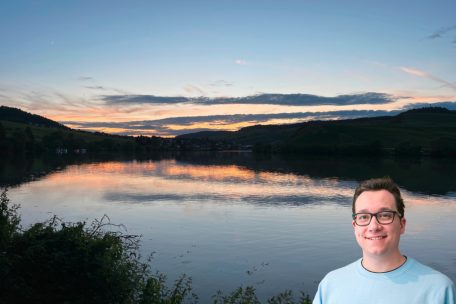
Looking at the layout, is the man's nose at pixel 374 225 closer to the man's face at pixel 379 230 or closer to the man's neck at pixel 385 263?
the man's face at pixel 379 230

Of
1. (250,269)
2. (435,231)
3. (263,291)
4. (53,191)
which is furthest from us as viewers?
(53,191)

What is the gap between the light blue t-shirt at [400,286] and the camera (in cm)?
389

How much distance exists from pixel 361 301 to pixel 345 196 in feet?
222

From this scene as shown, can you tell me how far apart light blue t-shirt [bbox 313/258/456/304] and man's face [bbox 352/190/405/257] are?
0.62 feet

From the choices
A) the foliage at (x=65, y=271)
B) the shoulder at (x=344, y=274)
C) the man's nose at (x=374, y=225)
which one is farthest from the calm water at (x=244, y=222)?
the man's nose at (x=374, y=225)

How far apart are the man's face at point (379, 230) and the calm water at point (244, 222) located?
2082 centimetres

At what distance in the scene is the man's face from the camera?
4059mm

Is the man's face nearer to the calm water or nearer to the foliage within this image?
the foliage

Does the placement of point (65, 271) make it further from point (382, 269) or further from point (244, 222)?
point (244, 222)

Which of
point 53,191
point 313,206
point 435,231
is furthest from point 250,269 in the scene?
point 53,191

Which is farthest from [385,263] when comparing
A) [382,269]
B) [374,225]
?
[374,225]

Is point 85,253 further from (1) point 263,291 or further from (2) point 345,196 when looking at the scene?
(2) point 345,196

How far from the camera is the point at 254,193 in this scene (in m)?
72.2

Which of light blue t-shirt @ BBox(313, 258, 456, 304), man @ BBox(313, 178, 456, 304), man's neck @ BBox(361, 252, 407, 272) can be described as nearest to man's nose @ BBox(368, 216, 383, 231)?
man @ BBox(313, 178, 456, 304)
